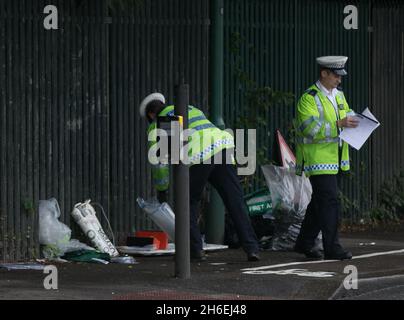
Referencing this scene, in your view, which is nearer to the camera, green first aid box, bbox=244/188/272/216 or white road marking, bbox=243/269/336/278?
white road marking, bbox=243/269/336/278

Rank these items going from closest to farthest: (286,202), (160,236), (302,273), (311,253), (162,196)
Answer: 1. (302,273)
2. (311,253)
3. (162,196)
4. (160,236)
5. (286,202)


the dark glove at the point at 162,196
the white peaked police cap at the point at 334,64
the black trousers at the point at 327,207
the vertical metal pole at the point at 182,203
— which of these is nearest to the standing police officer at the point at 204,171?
the dark glove at the point at 162,196

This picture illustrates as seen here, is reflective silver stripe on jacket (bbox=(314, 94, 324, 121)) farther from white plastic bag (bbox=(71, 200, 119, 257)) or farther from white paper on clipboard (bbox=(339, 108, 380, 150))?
white plastic bag (bbox=(71, 200, 119, 257))

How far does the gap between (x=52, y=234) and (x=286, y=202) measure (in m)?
2.48

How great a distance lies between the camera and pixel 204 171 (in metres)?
12.6

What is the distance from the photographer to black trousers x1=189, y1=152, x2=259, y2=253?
12.6 metres

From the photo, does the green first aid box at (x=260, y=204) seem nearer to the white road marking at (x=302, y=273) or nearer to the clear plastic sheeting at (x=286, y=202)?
the clear plastic sheeting at (x=286, y=202)

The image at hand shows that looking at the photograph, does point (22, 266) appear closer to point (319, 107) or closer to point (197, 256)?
point (197, 256)

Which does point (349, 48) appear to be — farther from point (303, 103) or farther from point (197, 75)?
point (303, 103)

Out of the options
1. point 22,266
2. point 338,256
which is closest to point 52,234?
point 22,266

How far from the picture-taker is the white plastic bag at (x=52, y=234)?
1297cm

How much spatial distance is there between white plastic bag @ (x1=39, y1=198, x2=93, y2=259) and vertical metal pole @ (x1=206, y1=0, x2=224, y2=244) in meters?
1.60

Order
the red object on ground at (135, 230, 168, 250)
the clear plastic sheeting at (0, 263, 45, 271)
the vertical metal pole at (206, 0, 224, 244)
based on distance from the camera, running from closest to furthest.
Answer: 1. the clear plastic sheeting at (0, 263, 45, 271)
2. the red object on ground at (135, 230, 168, 250)
3. the vertical metal pole at (206, 0, 224, 244)

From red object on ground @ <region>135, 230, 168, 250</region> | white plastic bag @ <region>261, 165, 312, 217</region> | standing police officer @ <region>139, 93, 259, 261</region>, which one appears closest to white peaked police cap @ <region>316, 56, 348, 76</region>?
standing police officer @ <region>139, 93, 259, 261</region>
